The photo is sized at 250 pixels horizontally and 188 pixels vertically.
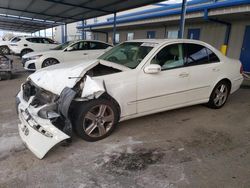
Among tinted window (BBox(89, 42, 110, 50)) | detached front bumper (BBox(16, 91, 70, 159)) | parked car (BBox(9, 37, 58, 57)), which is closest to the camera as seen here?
detached front bumper (BBox(16, 91, 70, 159))

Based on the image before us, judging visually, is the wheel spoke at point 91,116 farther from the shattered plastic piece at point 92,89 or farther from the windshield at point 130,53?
the windshield at point 130,53

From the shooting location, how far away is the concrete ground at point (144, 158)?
8.09 ft

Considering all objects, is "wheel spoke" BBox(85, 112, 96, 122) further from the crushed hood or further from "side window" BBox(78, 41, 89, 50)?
"side window" BBox(78, 41, 89, 50)

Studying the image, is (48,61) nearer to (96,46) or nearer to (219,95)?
(96,46)

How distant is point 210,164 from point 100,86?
5.92 ft

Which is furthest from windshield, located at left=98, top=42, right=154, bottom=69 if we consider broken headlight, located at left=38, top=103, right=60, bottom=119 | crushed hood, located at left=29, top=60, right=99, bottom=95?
broken headlight, located at left=38, top=103, right=60, bottom=119

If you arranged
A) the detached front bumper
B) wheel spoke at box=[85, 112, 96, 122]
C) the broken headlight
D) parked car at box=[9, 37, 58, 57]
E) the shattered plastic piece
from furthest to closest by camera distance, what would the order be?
parked car at box=[9, 37, 58, 57]
wheel spoke at box=[85, 112, 96, 122]
the shattered plastic piece
the broken headlight
the detached front bumper

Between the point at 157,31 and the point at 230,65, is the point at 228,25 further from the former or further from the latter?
the point at 230,65

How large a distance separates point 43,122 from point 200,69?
307cm

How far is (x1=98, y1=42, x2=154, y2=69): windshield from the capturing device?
3796mm

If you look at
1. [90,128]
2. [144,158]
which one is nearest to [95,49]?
[90,128]

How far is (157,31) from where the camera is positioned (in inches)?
599

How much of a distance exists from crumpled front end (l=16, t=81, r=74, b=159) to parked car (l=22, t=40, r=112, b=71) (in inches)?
219

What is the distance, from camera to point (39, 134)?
2773mm
